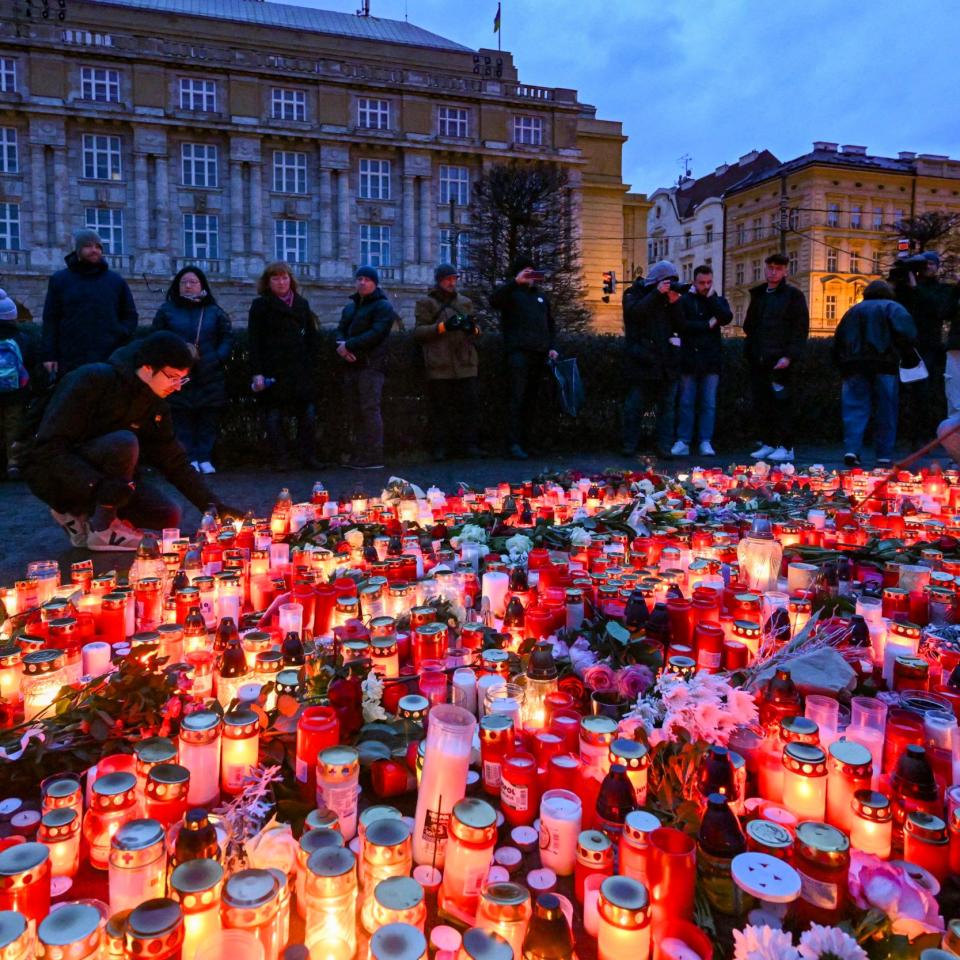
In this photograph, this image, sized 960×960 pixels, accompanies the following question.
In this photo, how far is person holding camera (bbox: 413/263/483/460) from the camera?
781 centimetres

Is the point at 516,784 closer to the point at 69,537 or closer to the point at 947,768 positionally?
the point at 947,768

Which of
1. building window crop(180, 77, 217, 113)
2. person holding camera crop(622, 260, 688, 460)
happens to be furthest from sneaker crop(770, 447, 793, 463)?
building window crop(180, 77, 217, 113)

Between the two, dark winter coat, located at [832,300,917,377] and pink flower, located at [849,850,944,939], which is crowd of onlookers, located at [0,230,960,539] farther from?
pink flower, located at [849,850,944,939]

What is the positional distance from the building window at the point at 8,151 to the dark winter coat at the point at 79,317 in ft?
104

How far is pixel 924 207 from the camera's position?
45.7 metres

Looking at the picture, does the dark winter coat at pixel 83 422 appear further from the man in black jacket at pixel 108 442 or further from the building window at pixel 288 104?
the building window at pixel 288 104

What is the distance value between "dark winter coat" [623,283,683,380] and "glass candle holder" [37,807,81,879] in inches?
281

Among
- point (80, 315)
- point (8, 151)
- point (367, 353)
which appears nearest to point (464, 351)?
point (367, 353)

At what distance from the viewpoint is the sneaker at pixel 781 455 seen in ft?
25.3

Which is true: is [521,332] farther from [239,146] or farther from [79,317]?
[239,146]

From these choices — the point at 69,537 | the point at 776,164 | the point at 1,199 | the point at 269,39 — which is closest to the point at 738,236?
the point at 776,164

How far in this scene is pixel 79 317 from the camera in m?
6.14

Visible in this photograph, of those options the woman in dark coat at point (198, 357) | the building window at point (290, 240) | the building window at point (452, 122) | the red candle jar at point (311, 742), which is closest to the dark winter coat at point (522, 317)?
the woman in dark coat at point (198, 357)

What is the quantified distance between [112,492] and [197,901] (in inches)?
132
